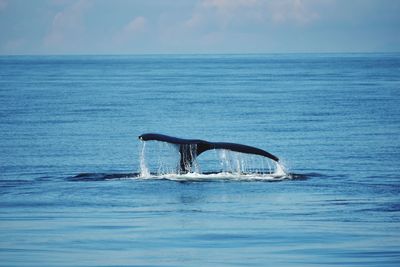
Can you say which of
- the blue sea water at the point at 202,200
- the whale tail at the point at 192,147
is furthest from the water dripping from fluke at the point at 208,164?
the blue sea water at the point at 202,200

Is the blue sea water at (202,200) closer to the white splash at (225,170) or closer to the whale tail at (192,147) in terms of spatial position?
the white splash at (225,170)

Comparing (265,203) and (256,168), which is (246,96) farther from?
(265,203)

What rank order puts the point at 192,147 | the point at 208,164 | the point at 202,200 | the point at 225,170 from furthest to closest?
1. the point at 208,164
2. the point at 225,170
3. the point at 192,147
4. the point at 202,200

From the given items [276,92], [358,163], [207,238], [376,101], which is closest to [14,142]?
[358,163]

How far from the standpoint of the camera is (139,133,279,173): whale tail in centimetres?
2147

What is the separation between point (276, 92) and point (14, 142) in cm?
4562

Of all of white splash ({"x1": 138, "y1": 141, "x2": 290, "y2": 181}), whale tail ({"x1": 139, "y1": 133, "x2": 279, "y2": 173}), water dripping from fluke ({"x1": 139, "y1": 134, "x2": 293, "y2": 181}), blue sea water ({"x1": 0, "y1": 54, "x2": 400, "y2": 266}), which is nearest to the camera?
blue sea water ({"x1": 0, "y1": 54, "x2": 400, "y2": 266})

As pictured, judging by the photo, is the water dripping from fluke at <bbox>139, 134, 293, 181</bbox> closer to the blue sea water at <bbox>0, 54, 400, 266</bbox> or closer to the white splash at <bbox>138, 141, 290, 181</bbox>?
the white splash at <bbox>138, 141, 290, 181</bbox>

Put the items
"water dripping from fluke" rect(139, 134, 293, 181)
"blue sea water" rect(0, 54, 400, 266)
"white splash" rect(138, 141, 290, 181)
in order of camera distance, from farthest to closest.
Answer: "white splash" rect(138, 141, 290, 181) < "water dripping from fluke" rect(139, 134, 293, 181) < "blue sea water" rect(0, 54, 400, 266)

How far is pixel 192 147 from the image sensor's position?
2331 centimetres

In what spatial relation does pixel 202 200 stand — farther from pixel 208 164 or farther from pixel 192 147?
pixel 208 164

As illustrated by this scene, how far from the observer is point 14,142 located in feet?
122

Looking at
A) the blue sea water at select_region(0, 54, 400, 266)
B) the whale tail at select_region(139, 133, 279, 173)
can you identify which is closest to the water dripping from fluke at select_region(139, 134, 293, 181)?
the whale tail at select_region(139, 133, 279, 173)

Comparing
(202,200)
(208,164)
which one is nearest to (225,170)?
(208,164)
